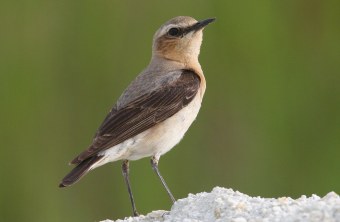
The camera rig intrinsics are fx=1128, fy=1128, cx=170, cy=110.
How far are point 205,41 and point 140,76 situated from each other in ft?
5.22

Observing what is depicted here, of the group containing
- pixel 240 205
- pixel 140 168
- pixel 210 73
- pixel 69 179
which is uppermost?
pixel 210 73

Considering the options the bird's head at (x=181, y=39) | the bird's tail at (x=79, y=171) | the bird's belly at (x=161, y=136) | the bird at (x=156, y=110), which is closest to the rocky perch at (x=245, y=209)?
the bird's tail at (x=79, y=171)

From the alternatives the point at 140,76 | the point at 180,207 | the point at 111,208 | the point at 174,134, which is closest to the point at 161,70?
the point at 140,76

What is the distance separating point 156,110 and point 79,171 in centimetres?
101

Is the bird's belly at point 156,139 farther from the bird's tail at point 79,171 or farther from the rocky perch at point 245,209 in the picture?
the rocky perch at point 245,209

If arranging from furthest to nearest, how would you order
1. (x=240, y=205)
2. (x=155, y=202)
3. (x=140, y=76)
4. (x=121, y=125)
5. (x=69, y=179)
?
(x=155, y=202) < (x=140, y=76) < (x=121, y=125) < (x=69, y=179) < (x=240, y=205)

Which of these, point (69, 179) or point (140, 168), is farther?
point (140, 168)

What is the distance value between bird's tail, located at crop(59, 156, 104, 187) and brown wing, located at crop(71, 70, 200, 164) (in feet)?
0.12

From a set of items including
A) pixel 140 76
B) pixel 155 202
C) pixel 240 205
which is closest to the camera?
pixel 240 205

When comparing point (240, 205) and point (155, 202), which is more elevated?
point (155, 202)

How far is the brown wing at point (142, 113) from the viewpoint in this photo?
324 inches

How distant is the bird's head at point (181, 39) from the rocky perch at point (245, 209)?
221 centimetres

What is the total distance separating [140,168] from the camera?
33.6 ft

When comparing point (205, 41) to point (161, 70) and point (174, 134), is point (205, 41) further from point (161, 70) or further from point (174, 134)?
point (174, 134)
